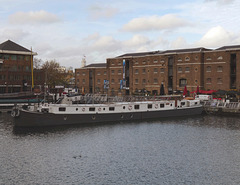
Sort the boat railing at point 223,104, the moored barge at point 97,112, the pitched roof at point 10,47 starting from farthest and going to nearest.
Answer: the pitched roof at point 10,47, the boat railing at point 223,104, the moored barge at point 97,112

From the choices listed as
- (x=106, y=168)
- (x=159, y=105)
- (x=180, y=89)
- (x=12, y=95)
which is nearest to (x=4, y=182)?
(x=106, y=168)

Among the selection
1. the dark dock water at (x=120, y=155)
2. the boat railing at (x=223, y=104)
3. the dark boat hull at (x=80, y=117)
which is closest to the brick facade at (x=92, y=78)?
the boat railing at (x=223, y=104)

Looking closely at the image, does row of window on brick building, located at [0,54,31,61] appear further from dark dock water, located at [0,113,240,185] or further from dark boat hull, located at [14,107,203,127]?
dark boat hull, located at [14,107,203,127]

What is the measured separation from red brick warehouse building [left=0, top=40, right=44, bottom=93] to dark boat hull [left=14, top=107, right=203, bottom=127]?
38.2 metres

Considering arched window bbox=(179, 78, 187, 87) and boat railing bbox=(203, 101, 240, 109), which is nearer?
boat railing bbox=(203, 101, 240, 109)

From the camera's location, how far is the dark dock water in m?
23.8

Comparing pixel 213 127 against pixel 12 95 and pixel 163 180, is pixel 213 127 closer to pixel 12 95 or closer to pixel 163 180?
pixel 163 180

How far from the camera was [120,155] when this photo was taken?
29875 millimetres

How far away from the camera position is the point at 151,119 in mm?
54438

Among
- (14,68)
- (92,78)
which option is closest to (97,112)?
(14,68)

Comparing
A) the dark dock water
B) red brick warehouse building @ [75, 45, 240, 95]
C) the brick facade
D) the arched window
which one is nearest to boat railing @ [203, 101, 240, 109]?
red brick warehouse building @ [75, 45, 240, 95]

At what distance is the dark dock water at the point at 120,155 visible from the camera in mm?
23812

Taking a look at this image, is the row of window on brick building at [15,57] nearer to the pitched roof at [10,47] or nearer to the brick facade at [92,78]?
the pitched roof at [10,47]

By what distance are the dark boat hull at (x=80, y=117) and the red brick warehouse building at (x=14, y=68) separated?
38219 millimetres
